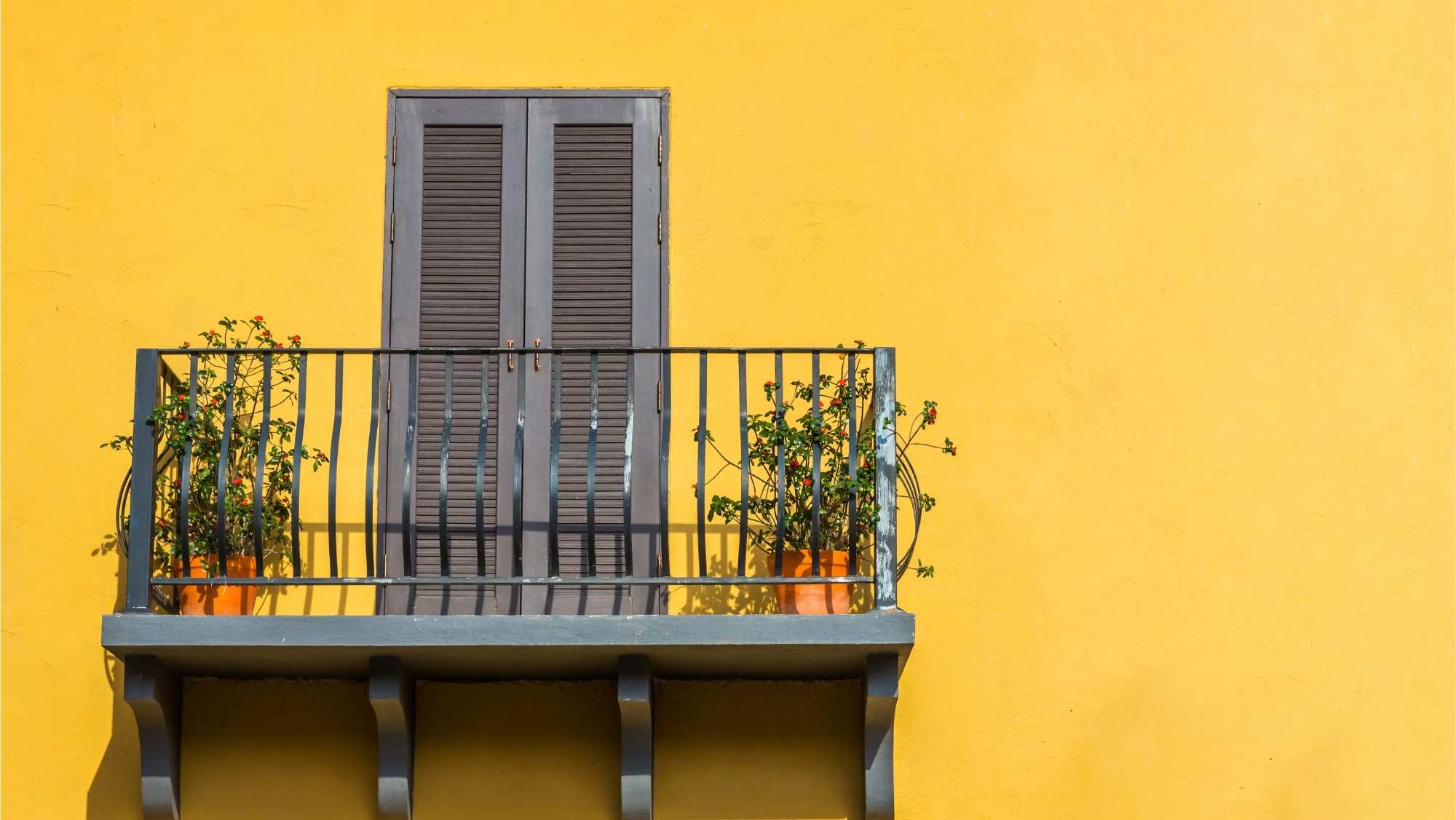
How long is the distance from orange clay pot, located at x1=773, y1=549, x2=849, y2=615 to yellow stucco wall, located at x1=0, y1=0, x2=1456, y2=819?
39 centimetres

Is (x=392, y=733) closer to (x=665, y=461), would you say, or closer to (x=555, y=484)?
(x=555, y=484)

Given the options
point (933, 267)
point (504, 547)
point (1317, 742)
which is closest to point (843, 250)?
point (933, 267)

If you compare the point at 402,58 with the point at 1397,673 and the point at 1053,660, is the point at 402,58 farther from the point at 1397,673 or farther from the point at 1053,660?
the point at 1397,673

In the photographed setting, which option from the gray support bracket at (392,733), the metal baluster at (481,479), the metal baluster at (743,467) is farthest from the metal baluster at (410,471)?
the metal baluster at (743,467)

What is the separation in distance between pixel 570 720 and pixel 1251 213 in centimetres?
317

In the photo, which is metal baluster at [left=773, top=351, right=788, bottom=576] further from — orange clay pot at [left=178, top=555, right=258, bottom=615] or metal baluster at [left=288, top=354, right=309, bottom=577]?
orange clay pot at [left=178, top=555, right=258, bottom=615]

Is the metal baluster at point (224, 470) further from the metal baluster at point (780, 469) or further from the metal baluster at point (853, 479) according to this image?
the metal baluster at point (853, 479)

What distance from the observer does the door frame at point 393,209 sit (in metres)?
8.56

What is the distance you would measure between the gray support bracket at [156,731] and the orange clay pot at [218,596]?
0.24 meters

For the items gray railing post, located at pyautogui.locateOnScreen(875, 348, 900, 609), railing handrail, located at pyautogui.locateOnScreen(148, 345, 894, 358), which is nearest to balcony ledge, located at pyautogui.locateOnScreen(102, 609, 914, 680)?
gray railing post, located at pyautogui.locateOnScreen(875, 348, 900, 609)

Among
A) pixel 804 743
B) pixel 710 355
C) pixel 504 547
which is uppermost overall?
pixel 710 355

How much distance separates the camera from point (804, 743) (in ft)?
27.0

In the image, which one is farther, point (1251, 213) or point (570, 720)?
point (1251, 213)

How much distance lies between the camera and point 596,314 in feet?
28.6
